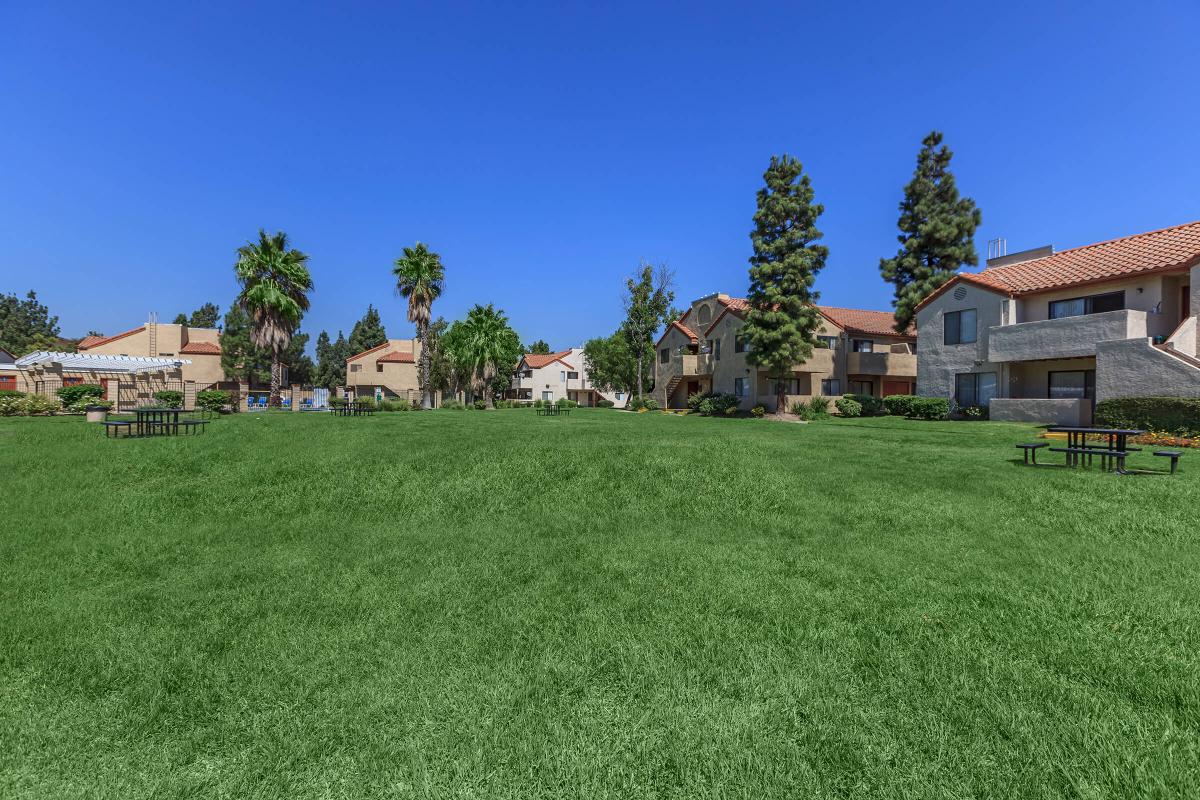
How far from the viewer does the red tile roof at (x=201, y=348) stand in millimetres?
56250

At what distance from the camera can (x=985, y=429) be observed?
22.0 m

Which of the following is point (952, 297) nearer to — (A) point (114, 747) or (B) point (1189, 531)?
(B) point (1189, 531)

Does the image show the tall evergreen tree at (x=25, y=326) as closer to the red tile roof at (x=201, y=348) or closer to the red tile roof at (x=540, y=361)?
the red tile roof at (x=201, y=348)

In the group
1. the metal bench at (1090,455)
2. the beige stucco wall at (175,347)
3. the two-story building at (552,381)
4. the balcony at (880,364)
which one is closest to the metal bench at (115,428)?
the metal bench at (1090,455)

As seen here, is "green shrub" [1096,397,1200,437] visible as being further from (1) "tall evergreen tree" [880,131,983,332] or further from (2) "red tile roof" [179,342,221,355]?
(2) "red tile roof" [179,342,221,355]

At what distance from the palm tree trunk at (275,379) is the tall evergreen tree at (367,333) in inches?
2331

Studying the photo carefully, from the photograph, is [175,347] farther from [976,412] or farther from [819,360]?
[976,412]

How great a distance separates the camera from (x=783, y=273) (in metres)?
36.2

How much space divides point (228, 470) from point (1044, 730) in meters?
13.3

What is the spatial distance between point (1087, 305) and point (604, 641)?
30261 millimetres

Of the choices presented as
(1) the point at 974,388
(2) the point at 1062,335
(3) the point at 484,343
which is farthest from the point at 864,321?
(3) the point at 484,343

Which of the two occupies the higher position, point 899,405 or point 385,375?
point 385,375

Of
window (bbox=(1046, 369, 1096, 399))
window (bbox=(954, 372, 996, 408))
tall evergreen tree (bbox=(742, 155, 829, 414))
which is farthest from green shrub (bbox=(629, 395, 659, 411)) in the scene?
window (bbox=(1046, 369, 1096, 399))

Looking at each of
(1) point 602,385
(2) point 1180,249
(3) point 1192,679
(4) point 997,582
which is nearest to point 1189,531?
(4) point 997,582
